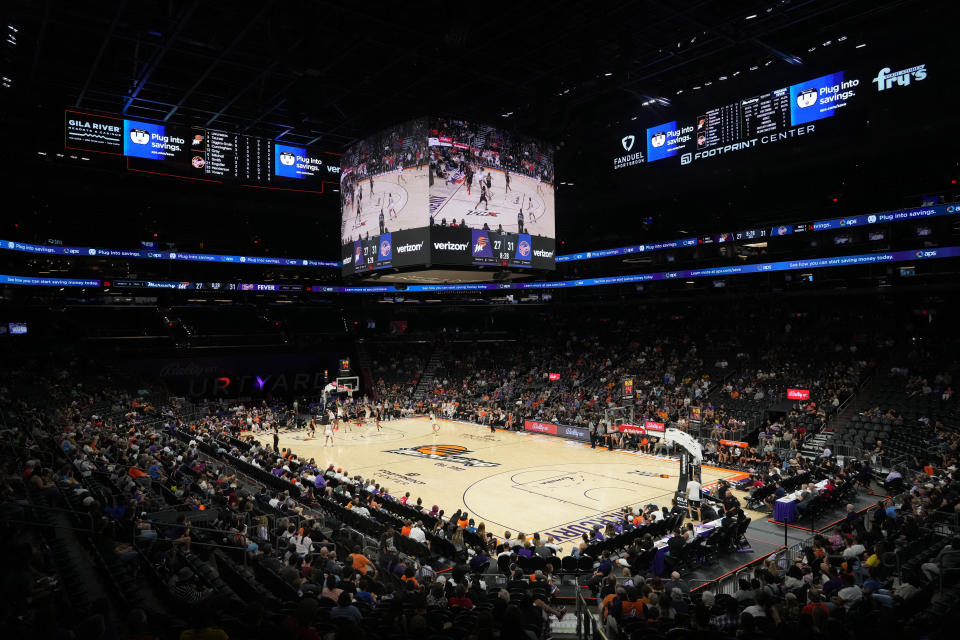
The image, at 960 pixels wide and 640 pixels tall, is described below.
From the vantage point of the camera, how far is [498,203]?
822 inches

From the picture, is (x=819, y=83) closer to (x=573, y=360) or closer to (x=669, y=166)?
(x=669, y=166)

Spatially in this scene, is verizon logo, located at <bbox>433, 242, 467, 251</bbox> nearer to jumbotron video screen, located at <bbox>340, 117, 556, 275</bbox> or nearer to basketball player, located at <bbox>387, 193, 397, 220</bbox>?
jumbotron video screen, located at <bbox>340, 117, 556, 275</bbox>

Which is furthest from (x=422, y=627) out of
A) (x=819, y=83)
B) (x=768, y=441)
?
(x=819, y=83)

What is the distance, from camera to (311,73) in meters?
18.3

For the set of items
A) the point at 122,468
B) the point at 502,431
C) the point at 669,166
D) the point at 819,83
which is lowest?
the point at 502,431

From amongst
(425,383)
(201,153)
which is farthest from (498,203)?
(425,383)

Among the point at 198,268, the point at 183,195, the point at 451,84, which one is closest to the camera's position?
the point at 451,84

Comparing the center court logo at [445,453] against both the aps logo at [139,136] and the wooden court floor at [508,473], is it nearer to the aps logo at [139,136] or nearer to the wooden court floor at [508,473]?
the wooden court floor at [508,473]

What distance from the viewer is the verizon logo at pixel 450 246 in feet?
65.1

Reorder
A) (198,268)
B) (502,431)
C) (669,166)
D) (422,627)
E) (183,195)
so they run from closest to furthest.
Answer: (422,627)
(669,166)
(502,431)
(183,195)
(198,268)

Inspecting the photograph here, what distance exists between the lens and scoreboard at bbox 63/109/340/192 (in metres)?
22.7

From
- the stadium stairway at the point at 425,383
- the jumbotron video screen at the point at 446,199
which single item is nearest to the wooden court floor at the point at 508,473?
the jumbotron video screen at the point at 446,199

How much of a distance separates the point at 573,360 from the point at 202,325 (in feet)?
96.1

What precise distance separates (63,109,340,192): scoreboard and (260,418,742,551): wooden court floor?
12798mm
